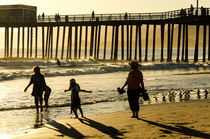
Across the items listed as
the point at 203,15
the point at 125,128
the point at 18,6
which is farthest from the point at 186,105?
the point at 18,6

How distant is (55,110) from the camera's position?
455 inches

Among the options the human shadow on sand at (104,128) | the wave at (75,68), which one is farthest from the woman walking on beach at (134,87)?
the wave at (75,68)

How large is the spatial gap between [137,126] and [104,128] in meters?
0.66

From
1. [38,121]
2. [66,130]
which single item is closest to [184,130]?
[66,130]

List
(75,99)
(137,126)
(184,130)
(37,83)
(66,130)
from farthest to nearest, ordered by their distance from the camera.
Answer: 1. (37,83)
2. (75,99)
3. (66,130)
4. (137,126)
5. (184,130)

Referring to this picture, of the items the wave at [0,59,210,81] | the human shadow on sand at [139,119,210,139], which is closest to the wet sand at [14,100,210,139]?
the human shadow on sand at [139,119,210,139]

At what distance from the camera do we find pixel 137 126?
27.1 feet

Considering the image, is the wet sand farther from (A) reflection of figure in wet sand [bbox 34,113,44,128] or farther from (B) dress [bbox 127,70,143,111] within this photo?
(B) dress [bbox 127,70,143,111]

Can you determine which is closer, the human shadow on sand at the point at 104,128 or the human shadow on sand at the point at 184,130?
the human shadow on sand at the point at 184,130

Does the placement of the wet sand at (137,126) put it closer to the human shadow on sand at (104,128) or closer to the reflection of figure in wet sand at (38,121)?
the human shadow on sand at (104,128)

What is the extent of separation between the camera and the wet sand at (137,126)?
756 cm

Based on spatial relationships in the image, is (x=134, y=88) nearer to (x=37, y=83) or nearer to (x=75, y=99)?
(x=75, y=99)

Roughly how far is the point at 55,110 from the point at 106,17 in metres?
28.9

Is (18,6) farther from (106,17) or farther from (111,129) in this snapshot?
(111,129)
